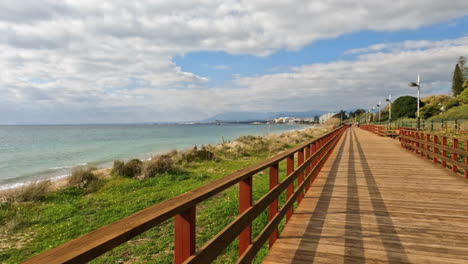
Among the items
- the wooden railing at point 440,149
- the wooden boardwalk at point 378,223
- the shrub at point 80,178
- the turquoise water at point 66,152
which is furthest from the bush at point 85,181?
the wooden railing at point 440,149

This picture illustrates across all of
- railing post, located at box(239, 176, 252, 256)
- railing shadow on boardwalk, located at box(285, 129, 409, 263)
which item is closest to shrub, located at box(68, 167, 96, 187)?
railing shadow on boardwalk, located at box(285, 129, 409, 263)

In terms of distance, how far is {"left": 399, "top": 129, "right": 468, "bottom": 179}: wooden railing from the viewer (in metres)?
8.06

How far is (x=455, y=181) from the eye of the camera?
24.5 feet

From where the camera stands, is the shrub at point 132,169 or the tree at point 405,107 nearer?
the shrub at point 132,169

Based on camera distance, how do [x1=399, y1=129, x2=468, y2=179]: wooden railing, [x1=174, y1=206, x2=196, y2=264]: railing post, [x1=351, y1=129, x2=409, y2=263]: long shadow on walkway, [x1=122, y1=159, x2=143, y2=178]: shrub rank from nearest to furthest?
[x1=174, y1=206, x2=196, y2=264]: railing post
[x1=351, y1=129, x2=409, y2=263]: long shadow on walkway
[x1=399, y1=129, x2=468, y2=179]: wooden railing
[x1=122, y1=159, x2=143, y2=178]: shrub

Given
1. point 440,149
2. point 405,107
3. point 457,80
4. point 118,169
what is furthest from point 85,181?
point 405,107

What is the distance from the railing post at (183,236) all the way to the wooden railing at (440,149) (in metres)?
8.48

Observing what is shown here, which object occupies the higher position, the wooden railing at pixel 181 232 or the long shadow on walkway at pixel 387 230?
the wooden railing at pixel 181 232

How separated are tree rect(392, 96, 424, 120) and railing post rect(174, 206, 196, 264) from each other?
104402 millimetres

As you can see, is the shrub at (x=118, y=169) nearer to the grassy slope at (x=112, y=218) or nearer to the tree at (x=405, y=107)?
the grassy slope at (x=112, y=218)

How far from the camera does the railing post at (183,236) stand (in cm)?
172

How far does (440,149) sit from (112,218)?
11573 millimetres

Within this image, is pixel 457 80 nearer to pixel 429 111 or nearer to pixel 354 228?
pixel 429 111

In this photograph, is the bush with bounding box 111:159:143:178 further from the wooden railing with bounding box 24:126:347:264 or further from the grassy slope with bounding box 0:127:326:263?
the wooden railing with bounding box 24:126:347:264
